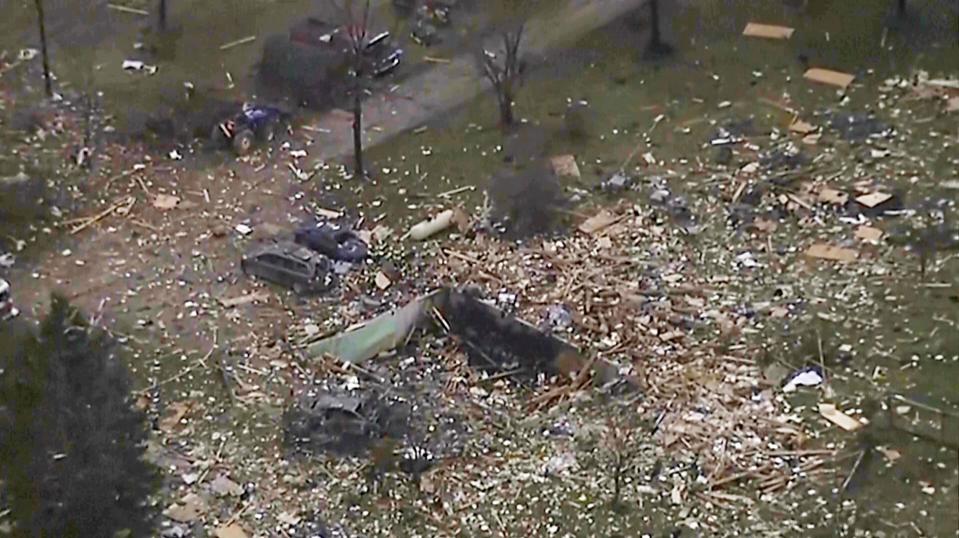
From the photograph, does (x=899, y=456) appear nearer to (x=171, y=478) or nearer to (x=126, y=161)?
(x=171, y=478)

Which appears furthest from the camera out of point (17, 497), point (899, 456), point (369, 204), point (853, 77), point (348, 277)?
point (853, 77)

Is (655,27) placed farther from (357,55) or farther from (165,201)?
A: (165,201)

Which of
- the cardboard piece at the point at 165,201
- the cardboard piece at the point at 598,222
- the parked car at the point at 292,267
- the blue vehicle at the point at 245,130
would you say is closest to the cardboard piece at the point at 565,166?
the cardboard piece at the point at 598,222

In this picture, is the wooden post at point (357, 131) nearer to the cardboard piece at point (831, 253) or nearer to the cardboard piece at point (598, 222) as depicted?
the cardboard piece at point (598, 222)

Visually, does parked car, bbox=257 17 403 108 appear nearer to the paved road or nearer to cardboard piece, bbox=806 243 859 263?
the paved road

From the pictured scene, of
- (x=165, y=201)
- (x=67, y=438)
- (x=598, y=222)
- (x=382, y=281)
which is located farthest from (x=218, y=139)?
(x=67, y=438)

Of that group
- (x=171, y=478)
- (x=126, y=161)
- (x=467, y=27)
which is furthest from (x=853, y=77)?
(x=171, y=478)
